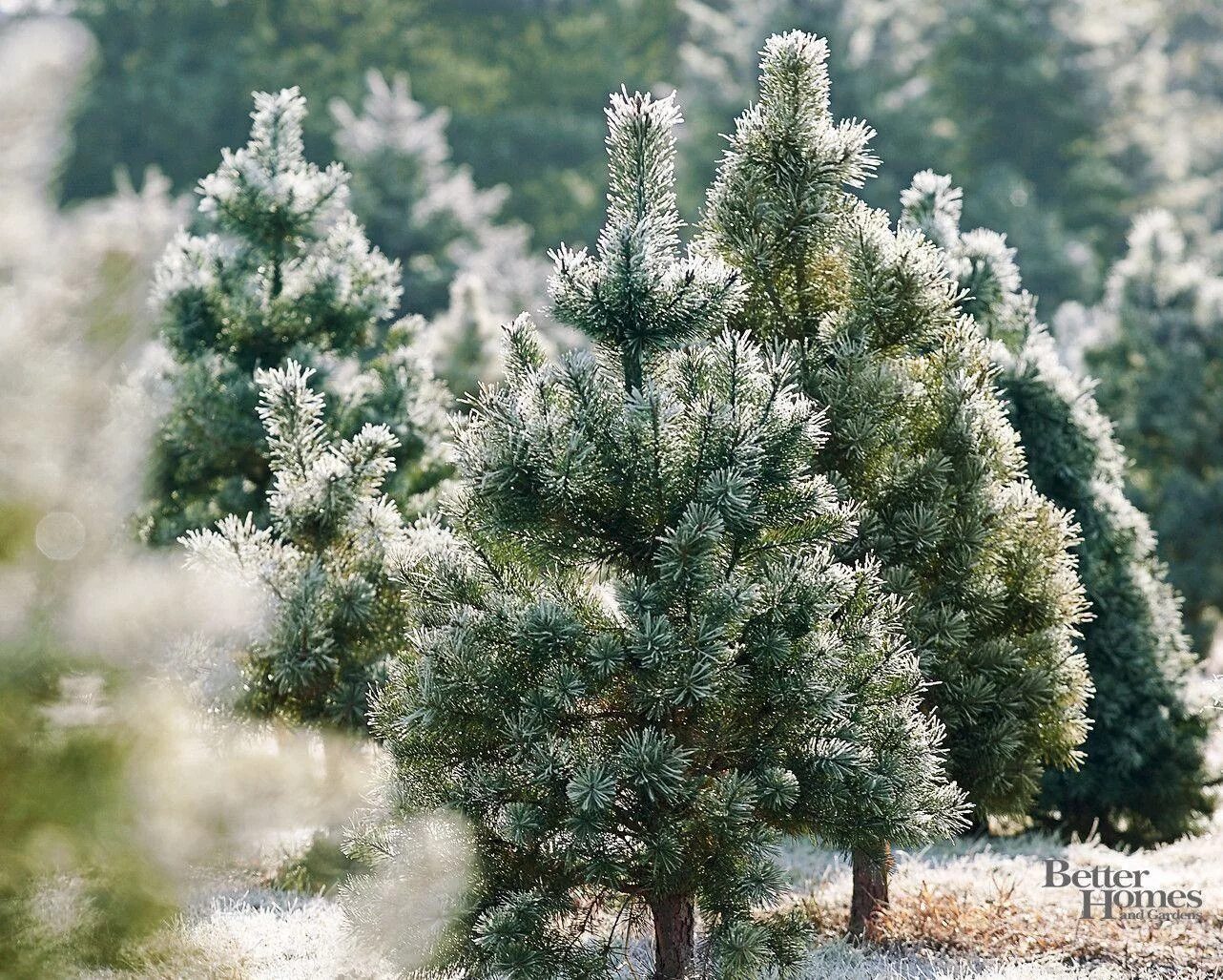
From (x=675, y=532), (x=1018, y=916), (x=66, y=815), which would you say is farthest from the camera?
(x=1018, y=916)

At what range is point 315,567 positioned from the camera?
681 centimetres

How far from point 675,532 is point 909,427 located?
7.54ft

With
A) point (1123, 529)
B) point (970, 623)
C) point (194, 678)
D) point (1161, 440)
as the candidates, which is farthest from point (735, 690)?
point (1161, 440)

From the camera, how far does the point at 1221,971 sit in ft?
20.2

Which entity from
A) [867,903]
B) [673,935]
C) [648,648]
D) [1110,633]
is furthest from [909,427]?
[1110,633]

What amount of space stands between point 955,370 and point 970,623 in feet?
4.67

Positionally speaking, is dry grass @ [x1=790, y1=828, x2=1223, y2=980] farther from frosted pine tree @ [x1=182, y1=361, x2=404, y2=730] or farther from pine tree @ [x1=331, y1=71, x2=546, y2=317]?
pine tree @ [x1=331, y1=71, x2=546, y2=317]

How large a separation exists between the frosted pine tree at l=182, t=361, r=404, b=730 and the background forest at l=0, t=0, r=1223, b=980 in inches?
1.1

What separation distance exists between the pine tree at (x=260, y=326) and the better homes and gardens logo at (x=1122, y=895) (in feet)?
17.0

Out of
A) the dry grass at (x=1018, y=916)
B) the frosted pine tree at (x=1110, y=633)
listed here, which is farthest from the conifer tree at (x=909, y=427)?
the frosted pine tree at (x=1110, y=633)

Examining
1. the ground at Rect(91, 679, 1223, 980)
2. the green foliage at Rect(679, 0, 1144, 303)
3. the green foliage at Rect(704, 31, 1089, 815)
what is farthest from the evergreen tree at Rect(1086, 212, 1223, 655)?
the green foliage at Rect(679, 0, 1144, 303)

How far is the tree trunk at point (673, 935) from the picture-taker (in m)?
5.55

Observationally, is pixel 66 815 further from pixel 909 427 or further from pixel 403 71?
pixel 403 71

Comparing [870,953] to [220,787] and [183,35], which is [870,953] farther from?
[183,35]
